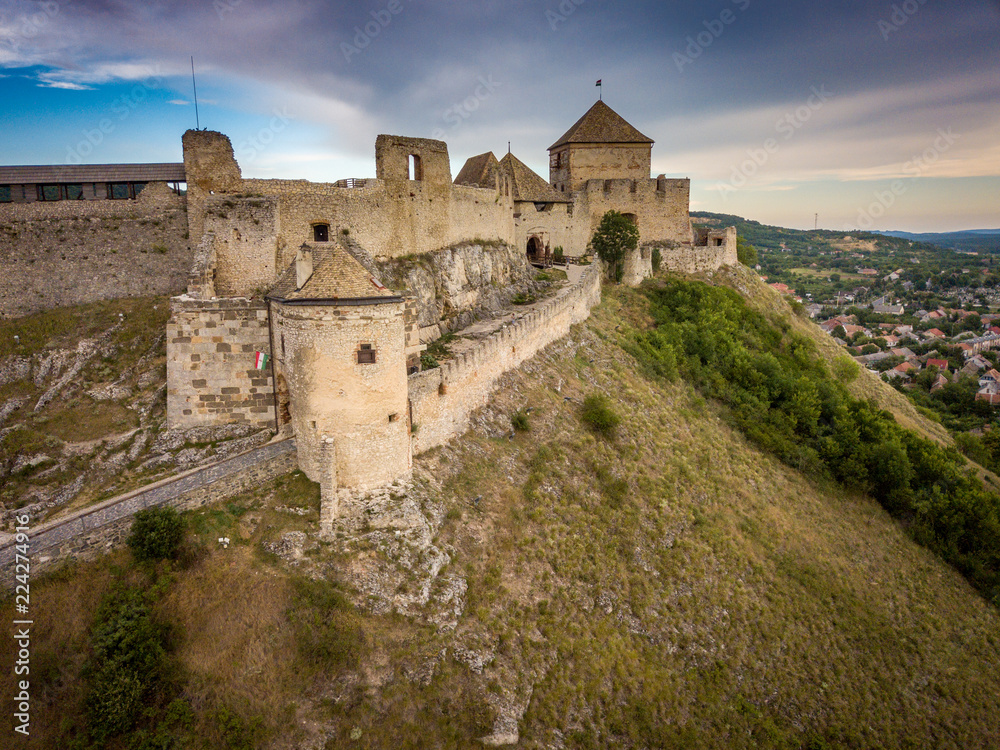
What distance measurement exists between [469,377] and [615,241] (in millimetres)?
23437

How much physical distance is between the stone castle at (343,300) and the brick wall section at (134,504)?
107 centimetres

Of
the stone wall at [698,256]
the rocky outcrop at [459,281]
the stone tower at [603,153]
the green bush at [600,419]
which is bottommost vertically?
the green bush at [600,419]

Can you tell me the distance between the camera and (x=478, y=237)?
31.3 metres

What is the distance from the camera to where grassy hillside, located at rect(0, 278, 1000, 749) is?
10844mm

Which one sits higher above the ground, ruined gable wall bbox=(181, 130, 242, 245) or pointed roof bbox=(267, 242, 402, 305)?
ruined gable wall bbox=(181, 130, 242, 245)

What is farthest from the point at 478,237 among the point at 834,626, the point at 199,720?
the point at 199,720

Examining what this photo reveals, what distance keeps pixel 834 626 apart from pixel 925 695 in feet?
11.3

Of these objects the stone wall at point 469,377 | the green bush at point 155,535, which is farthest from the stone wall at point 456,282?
the green bush at point 155,535

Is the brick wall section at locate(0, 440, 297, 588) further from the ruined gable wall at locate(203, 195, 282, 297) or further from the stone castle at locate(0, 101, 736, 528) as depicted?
the ruined gable wall at locate(203, 195, 282, 297)

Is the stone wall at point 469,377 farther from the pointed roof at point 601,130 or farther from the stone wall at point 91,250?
the pointed roof at point 601,130

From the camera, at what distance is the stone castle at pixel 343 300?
45.2ft

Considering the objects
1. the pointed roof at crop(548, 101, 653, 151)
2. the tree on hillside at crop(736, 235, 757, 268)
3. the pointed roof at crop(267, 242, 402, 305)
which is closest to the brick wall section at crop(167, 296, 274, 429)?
the pointed roof at crop(267, 242, 402, 305)

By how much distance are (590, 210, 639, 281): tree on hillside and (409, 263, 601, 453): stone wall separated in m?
12.8

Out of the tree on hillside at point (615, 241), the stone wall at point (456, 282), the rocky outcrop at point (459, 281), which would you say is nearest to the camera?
the stone wall at point (456, 282)
